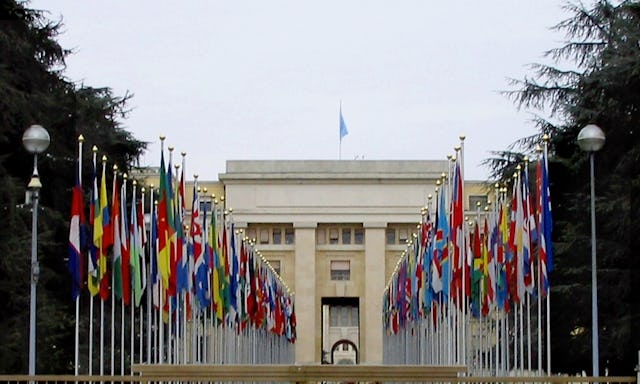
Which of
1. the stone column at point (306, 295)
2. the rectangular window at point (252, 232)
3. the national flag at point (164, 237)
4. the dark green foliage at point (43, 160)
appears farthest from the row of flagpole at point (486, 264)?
the rectangular window at point (252, 232)

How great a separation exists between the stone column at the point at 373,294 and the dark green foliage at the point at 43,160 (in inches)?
1818

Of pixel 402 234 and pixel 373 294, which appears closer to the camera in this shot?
pixel 373 294

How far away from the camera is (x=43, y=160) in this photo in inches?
1873

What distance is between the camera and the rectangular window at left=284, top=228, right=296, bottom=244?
101125 mm

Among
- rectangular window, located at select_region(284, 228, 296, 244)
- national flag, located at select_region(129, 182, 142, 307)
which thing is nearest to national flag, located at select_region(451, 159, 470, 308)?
national flag, located at select_region(129, 182, 142, 307)

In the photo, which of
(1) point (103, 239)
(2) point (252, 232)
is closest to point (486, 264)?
(1) point (103, 239)

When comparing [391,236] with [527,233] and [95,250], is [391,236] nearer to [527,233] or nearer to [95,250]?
[527,233]

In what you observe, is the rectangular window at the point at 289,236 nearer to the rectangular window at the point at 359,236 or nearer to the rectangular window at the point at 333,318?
the rectangular window at the point at 359,236

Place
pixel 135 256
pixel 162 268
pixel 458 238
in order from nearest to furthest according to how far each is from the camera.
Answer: pixel 135 256
pixel 162 268
pixel 458 238

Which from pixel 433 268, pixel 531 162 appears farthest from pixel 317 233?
pixel 433 268

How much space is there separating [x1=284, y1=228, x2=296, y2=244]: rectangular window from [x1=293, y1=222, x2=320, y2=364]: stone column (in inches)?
52.8

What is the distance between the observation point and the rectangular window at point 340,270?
10138 centimetres

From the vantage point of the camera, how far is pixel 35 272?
94.0 feet

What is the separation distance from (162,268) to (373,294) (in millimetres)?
63596
